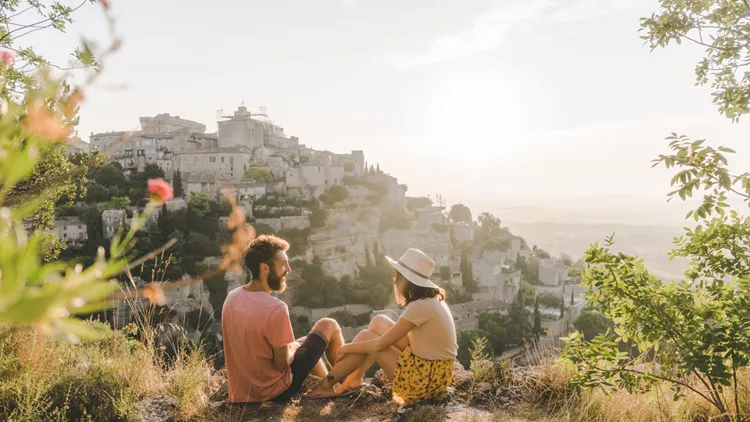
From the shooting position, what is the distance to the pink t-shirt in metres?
2.77

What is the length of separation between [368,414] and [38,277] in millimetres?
2745

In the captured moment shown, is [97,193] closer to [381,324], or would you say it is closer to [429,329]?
[381,324]

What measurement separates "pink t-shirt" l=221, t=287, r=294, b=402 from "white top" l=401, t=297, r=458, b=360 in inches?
29.2

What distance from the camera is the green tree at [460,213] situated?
171ft

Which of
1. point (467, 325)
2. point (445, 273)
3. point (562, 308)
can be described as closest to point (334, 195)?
point (445, 273)

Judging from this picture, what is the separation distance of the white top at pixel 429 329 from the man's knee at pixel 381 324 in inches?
12.0

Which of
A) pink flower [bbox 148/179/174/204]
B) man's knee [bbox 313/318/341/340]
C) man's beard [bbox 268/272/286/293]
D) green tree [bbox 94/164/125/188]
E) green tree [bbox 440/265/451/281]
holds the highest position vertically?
green tree [bbox 94/164/125/188]

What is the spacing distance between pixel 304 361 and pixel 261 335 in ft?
1.22

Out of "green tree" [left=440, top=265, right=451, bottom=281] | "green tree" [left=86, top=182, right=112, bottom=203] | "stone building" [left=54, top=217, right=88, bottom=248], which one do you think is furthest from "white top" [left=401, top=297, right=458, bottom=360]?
"green tree" [left=440, top=265, right=451, bottom=281]

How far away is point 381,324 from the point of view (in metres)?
3.26

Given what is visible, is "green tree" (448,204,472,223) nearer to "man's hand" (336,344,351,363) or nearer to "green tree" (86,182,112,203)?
"green tree" (86,182,112,203)

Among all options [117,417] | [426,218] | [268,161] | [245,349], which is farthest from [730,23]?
[426,218]

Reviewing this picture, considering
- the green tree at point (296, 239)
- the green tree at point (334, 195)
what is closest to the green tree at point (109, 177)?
the green tree at point (296, 239)

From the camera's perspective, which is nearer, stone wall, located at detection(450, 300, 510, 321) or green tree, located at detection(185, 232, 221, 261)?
stone wall, located at detection(450, 300, 510, 321)
